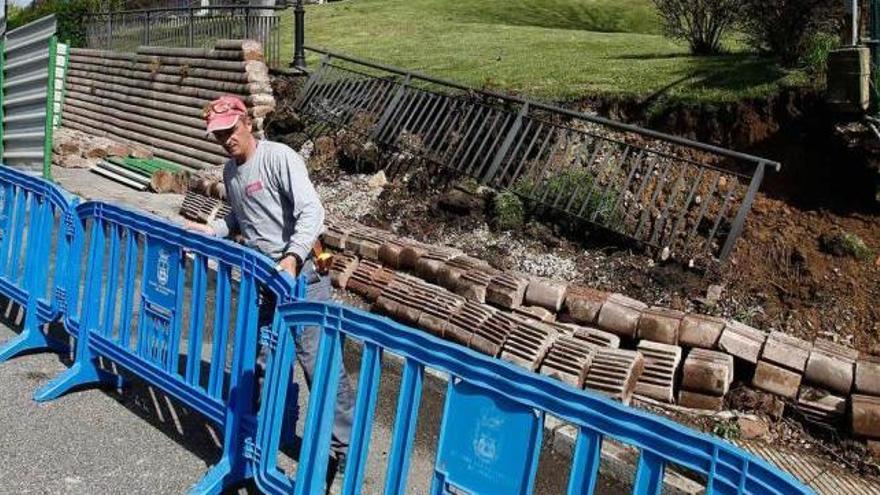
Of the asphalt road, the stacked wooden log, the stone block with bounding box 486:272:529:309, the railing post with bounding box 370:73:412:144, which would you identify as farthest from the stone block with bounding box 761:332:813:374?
the stacked wooden log

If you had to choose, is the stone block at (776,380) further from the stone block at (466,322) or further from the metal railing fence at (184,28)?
the metal railing fence at (184,28)

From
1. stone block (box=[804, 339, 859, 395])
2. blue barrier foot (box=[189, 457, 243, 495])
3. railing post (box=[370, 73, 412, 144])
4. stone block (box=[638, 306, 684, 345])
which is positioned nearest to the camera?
blue barrier foot (box=[189, 457, 243, 495])

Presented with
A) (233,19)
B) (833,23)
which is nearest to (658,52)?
(833,23)

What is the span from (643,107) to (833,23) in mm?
2350

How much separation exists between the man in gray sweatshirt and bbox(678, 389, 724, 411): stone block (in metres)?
2.27

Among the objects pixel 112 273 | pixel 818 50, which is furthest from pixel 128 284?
pixel 818 50

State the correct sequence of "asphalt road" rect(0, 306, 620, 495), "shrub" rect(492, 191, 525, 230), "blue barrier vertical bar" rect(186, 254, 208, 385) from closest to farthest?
1. "asphalt road" rect(0, 306, 620, 495)
2. "blue barrier vertical bar" rect(186, 254, 208, 385)
3. "shrub" rect(492, 191, 525, 230)

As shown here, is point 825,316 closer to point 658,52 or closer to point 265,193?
point 265,193

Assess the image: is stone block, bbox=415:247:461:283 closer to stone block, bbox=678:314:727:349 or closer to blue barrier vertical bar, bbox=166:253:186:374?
stone block, bbox=678:314:727:349

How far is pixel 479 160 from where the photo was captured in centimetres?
876

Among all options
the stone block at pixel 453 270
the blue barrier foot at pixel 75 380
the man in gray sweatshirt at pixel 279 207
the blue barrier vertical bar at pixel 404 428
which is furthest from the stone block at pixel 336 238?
the blue barrier vertical bar at pixel 404 428

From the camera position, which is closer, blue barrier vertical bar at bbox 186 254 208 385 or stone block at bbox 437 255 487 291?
blue barrier vertical bar at bbox 186 254 208 385

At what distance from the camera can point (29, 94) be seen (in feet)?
29.0

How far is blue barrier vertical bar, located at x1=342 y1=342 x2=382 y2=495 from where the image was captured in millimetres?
3307
